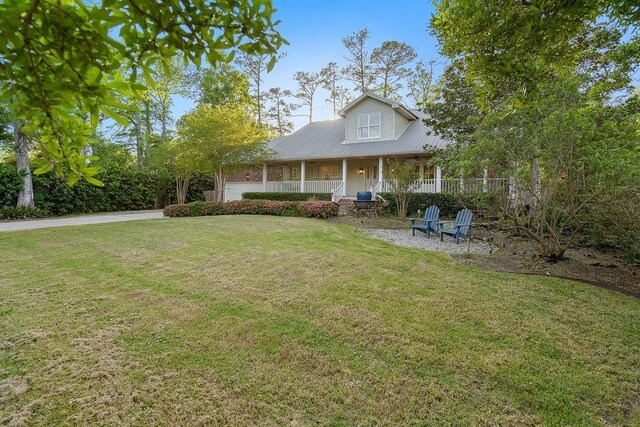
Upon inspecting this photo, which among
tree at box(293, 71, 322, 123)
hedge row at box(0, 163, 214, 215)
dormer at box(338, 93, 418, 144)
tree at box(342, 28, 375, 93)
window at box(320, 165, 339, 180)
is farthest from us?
tree at box(293, 71, 322, 123)

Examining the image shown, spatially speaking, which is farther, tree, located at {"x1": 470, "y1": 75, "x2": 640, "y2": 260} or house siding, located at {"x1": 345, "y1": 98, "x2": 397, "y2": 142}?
house siding, located at {"x1": 345, "y1": 98, "x2": 397, "y2": 142}

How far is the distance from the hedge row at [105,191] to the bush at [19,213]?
1.14ft

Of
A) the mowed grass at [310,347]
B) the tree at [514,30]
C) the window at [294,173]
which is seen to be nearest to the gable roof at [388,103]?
the window at [294,173]

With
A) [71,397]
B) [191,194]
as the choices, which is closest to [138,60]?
[71,397]

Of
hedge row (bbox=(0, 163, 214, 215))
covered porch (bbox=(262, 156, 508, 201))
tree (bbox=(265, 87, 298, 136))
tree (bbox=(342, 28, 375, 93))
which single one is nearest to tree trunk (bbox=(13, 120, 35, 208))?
hedge row (bbox=(0, 163, 214, 215))

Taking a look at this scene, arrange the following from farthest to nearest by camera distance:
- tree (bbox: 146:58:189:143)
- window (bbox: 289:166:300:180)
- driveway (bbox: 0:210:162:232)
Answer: tree (bbox: 146:58:189:143), window (bbox: 289:166:300:180), driveway (bbox: 0:210:162:232)

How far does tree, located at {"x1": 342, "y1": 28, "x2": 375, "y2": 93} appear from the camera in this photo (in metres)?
28.6

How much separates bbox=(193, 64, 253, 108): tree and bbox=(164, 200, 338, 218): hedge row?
14932mm

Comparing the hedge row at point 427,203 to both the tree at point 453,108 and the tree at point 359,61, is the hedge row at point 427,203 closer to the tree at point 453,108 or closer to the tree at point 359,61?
the tree at point 453,108

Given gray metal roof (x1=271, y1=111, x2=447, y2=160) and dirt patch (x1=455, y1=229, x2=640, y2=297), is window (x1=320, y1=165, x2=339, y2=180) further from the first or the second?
dirt patch (x1=455, y1=229, x2=640, y2=297)

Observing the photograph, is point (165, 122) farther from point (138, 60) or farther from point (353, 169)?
point (138, 60)

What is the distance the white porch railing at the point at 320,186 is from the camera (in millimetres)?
20550

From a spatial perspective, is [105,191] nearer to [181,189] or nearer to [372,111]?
[181,189]

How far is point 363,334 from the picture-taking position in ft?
11.0
